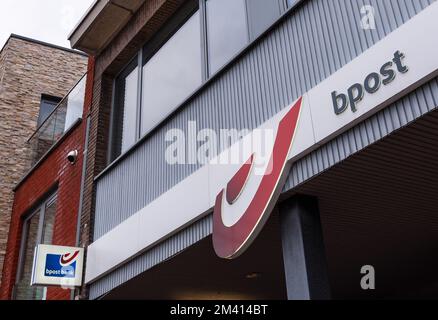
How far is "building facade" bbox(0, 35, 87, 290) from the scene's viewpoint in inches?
630

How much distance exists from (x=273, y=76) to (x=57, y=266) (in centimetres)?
528

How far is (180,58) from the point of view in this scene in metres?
9.53

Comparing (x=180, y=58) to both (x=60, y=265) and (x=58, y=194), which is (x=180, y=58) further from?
(x=58, y=194)

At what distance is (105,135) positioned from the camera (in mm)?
11188

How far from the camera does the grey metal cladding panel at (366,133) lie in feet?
15.5

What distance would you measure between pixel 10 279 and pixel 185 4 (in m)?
8.01

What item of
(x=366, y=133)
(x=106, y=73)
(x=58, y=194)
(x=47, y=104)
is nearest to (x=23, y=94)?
(x=47, y=104)

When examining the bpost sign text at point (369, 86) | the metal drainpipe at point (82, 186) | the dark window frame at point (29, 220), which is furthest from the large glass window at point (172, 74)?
the dark window frame at point (29, 220)

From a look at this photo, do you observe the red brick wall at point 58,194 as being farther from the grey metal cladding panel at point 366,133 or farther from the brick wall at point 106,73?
the grey metal cladding panel at point 366,133

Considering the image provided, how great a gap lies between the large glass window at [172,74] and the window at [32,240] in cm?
409

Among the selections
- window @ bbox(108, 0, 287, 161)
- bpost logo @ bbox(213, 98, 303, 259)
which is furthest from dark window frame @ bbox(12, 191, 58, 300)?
bpost logo @ bbox(213, 98, 303, 259)

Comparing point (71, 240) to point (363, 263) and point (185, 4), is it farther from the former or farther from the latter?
point (363, 263)

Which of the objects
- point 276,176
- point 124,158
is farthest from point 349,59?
point 124,158

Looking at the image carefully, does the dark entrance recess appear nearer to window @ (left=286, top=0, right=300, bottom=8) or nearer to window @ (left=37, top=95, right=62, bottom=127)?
window @ (left=286, top=0, right=300, bottom=8)
